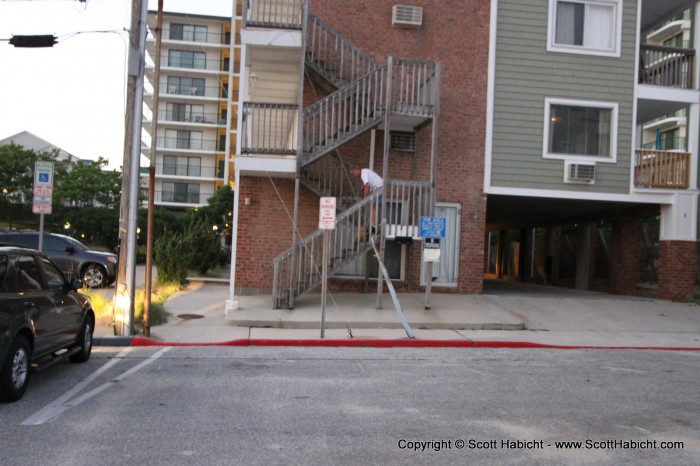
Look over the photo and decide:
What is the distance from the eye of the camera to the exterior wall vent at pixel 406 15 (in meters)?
15.2

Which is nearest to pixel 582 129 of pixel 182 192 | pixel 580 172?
pixel 580 172

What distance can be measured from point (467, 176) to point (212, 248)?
10.9 m

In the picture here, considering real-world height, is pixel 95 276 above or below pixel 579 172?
below

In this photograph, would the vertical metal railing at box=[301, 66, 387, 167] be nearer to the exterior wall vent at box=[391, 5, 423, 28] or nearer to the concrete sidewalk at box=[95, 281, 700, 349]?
the exterior wall vent at box=[391, 5, 423, 28]

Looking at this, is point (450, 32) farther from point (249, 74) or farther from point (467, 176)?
point (249, 74)

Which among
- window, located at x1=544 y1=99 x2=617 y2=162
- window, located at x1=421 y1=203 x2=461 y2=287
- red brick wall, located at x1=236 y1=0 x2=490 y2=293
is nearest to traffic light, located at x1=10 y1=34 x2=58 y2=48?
red brick wall, located at x1=236 y1=0 x2=490 y2=293

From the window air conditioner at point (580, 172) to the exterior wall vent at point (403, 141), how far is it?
3.95m

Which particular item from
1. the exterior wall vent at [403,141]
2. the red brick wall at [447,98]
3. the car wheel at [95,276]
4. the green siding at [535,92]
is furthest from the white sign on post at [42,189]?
the green siding at [535,92]

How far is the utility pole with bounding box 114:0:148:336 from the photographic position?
404 inches

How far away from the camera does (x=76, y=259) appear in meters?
17.7

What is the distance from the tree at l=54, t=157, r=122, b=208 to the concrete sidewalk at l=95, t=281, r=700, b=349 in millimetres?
31636

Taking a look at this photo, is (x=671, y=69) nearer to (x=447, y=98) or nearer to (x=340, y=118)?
(x=447, y=98)

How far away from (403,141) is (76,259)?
980cm

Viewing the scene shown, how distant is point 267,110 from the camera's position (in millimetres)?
14086
